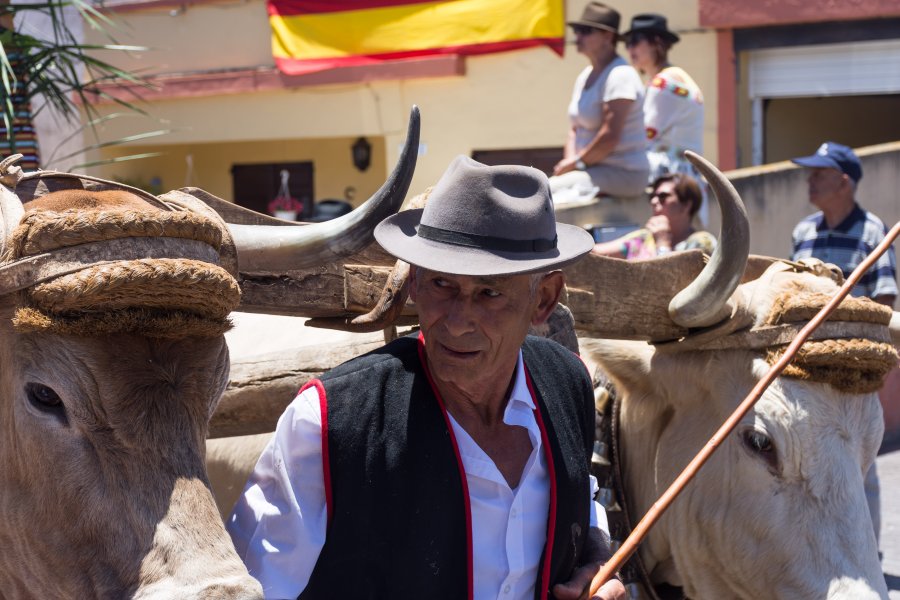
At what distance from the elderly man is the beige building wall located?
9.21m

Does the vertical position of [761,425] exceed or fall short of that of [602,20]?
it falls short

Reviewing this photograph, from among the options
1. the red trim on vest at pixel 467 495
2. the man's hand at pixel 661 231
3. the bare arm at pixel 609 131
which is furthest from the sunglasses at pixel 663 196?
the red trim on vest at pixel 467 495

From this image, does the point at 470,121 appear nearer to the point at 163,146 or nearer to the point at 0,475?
the point at 163,146

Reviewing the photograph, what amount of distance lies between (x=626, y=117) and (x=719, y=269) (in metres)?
3.71

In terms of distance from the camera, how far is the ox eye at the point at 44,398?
2.18 meters

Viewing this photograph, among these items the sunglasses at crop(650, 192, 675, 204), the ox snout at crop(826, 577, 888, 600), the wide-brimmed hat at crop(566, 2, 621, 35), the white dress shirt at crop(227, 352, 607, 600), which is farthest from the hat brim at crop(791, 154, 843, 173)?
the white dress shirt at crop(227, 352, 607, 600)

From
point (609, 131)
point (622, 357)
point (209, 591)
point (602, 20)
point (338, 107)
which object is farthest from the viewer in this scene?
point (338, 107)

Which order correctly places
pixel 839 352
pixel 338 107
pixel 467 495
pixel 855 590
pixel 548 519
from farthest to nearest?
pixel 338 107 → pixel 839 352 → pixel 855 590 → pixel 548 519 → pixel 467 495

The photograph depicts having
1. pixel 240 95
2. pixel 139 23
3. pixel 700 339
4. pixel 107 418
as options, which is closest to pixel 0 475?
pixel 107 418

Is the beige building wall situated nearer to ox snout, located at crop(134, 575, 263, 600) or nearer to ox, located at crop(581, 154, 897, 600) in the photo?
ox, located at crop(581, 154, 897, 600)

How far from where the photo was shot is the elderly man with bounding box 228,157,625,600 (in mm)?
2279

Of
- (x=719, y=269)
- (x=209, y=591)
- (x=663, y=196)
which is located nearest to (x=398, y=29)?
Result: (x=663, y=196)

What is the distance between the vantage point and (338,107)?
1334 cm

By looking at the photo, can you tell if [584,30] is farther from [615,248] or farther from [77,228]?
[77,228]
